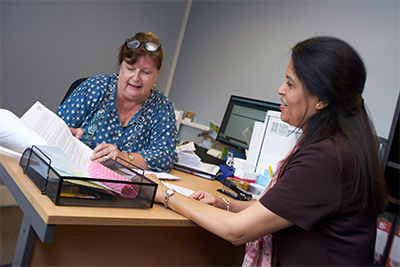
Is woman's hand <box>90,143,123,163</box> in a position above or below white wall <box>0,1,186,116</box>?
below

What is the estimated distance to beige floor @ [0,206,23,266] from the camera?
5.82ft

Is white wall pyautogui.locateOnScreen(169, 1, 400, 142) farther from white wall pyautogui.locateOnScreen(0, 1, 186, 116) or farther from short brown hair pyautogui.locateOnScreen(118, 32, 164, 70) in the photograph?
short brown hair pyautogui.locateOnScreen(118, 32, 164, 70)

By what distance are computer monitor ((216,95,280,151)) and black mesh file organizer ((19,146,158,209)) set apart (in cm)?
157

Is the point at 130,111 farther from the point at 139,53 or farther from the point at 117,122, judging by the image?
the point at 139,53

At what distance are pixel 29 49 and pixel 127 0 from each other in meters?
1.09

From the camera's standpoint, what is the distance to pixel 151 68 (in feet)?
5.29

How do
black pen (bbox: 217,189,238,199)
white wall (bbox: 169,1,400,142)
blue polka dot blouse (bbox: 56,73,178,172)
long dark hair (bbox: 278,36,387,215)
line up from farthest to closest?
white wall (bbox: 169,1,400,142) < blue polka dot blouse (bbox: 56,73,178,172) < black pen (bbox: 217,189,238,199) < long dark hair (bbox: 278,36,387,215)

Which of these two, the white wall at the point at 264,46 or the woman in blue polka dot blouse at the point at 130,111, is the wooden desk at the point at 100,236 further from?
the white wall at the point at 264,46

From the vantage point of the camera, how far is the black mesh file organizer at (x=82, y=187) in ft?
2.46

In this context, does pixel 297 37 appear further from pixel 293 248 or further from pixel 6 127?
pixel 6 127

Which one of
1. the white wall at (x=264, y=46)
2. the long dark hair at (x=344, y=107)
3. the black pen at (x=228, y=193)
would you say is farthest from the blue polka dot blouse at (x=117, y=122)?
the white wall at (x=264, y=46)

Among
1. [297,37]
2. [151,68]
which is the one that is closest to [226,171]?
[151,68]

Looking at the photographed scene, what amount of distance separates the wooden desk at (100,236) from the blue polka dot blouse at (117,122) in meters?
0.47

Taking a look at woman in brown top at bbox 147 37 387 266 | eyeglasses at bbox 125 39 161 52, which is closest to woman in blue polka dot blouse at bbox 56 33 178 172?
eyeglasses at bbox 125 39 161 52
